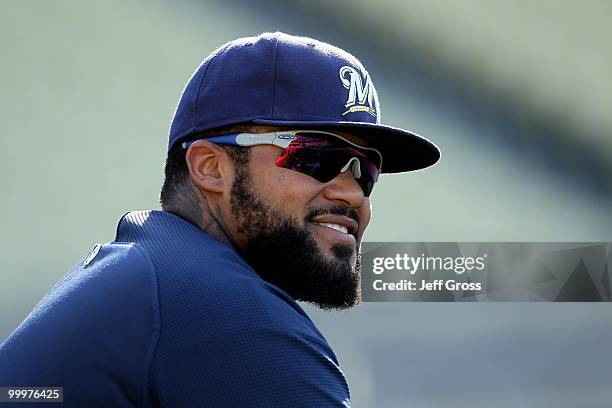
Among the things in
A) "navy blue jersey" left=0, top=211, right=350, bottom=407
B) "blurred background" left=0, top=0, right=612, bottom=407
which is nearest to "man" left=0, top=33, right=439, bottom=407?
"navy blue jersey" left=0, top=211, right=350, bottom=407

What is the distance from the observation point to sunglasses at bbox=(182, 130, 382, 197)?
4.37 feet

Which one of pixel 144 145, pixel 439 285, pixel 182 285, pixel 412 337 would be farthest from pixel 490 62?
pixel 182 285

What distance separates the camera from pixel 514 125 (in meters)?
3.20

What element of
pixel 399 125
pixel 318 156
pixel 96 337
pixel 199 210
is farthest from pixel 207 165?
pixel 399 125

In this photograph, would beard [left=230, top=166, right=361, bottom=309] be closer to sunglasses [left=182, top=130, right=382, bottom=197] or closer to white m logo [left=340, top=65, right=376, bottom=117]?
sunglasses [left=182, top=130, right=382, bottom=197]

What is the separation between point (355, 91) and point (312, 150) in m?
0.11

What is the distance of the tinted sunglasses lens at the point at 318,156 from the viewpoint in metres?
1.34

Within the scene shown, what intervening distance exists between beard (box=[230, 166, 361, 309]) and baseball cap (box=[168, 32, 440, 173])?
12 centimetres

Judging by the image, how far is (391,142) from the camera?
1507mm

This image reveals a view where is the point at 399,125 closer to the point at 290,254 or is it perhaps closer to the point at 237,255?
the point at 290,254

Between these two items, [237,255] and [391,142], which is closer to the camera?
[237,255]

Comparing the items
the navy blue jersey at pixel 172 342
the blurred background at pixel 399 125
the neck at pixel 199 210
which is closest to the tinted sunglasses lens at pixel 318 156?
the neck at pixel 199 210

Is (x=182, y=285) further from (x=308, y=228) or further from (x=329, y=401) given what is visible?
(x=308, y=228)

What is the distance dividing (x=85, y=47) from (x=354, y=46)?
3.30ft
